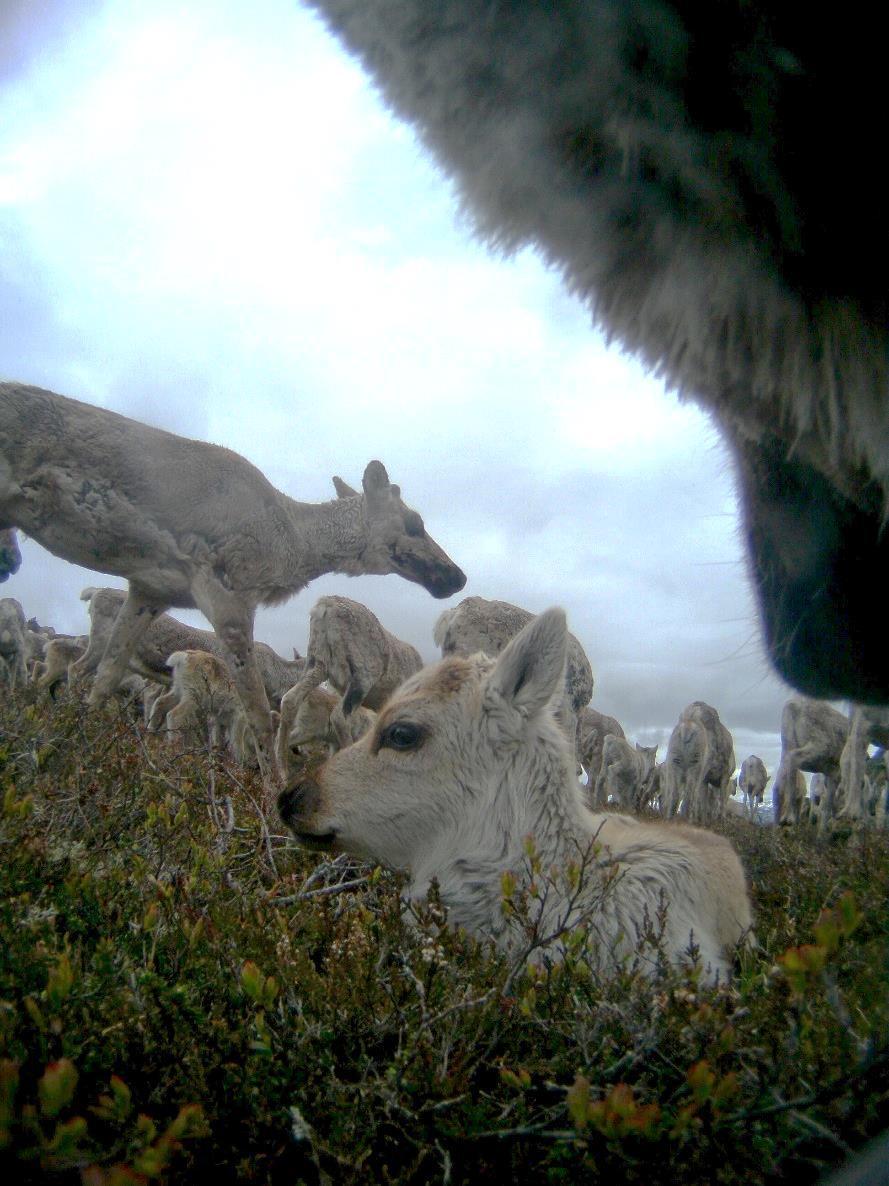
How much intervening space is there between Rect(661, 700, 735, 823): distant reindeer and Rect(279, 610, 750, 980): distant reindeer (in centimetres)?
2194

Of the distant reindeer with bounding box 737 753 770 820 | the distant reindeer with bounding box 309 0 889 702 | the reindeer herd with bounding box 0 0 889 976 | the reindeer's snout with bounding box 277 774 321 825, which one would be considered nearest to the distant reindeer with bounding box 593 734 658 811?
the distant reindeer with bounding box 737 753 770 820

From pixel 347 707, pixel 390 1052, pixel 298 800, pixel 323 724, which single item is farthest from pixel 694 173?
pixel 323 724

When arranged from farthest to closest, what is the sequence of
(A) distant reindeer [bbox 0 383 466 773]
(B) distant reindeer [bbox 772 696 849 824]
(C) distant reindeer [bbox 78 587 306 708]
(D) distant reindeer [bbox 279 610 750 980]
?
(B) distant reindeer [bbox 772 696 849 824] < (C) distant reindeer [bbox 78 587 306 708] < (A) distant reindeer [bbox 0 383 466 773] < (D) distant reindeer [bbox 279 610 750 980]

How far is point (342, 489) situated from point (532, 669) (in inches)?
390

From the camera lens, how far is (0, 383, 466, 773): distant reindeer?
8.45 m

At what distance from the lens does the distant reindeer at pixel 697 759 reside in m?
24.8

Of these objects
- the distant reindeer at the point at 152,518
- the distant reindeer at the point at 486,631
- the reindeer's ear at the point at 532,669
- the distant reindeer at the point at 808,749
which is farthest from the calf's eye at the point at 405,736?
the distant reindeer at the point at 808,749

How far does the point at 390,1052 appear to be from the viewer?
1876 millimetres

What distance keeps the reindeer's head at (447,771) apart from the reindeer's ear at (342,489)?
9418 mm

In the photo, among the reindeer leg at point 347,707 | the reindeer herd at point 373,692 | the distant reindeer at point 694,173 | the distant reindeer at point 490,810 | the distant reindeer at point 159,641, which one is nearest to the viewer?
the distant reindeer at point 694,173

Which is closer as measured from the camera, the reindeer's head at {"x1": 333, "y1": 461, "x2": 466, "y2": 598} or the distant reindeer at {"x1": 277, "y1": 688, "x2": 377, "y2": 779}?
the reindeer's head at {"x1": 333, "y1": 461, "x2": 466, "y2": 598}

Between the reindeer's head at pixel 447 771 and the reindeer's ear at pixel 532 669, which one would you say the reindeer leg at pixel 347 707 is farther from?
the reindeer's ear at pixel 532 669

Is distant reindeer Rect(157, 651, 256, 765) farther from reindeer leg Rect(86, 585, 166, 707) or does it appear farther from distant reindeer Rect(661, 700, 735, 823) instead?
distant reindeer Rect(661, 700, 735, 823)

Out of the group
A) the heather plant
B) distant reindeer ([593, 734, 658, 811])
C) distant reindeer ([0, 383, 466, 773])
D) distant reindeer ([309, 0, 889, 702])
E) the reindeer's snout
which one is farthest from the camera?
distant reindeer ([593, 734, 658, 811])
